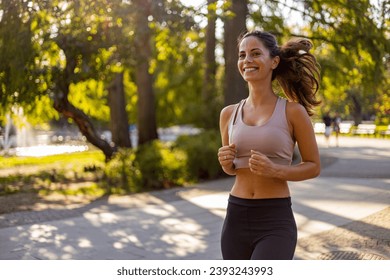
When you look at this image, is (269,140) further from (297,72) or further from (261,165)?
(297,72)

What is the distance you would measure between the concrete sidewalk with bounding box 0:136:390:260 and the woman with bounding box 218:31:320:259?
2.78 m

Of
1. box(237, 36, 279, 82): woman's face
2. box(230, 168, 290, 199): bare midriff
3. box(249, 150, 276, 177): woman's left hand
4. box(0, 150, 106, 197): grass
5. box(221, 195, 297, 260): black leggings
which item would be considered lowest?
box(0, 150, 106, 197): grass

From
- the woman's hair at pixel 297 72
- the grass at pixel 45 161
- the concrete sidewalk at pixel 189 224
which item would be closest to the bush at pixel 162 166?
the concrete sidewalk at pixel 189 224

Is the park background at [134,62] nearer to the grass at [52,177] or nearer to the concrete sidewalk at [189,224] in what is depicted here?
the grass at [52,177]

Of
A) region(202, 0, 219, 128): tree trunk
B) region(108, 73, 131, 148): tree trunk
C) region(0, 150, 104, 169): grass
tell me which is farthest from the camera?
region(108, 73, 131, 148): tree trunk

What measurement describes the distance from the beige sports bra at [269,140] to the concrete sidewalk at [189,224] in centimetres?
289

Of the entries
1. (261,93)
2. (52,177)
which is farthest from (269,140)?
(52,177)

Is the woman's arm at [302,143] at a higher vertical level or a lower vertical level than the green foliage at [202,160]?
higher

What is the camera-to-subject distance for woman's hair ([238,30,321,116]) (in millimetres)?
2754

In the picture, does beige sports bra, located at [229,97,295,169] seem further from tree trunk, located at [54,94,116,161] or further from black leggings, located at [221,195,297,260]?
tree trunk, located at [54,94,116,161]

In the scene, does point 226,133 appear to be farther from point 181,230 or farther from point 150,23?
point 150,23

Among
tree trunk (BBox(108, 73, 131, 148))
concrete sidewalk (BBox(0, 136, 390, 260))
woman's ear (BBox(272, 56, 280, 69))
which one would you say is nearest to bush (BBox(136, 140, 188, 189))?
concrete sidewalk (BBox(0, 136, 390, 260))

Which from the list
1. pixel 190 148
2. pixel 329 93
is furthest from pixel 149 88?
pixel 329 93

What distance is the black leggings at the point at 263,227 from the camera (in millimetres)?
2535
